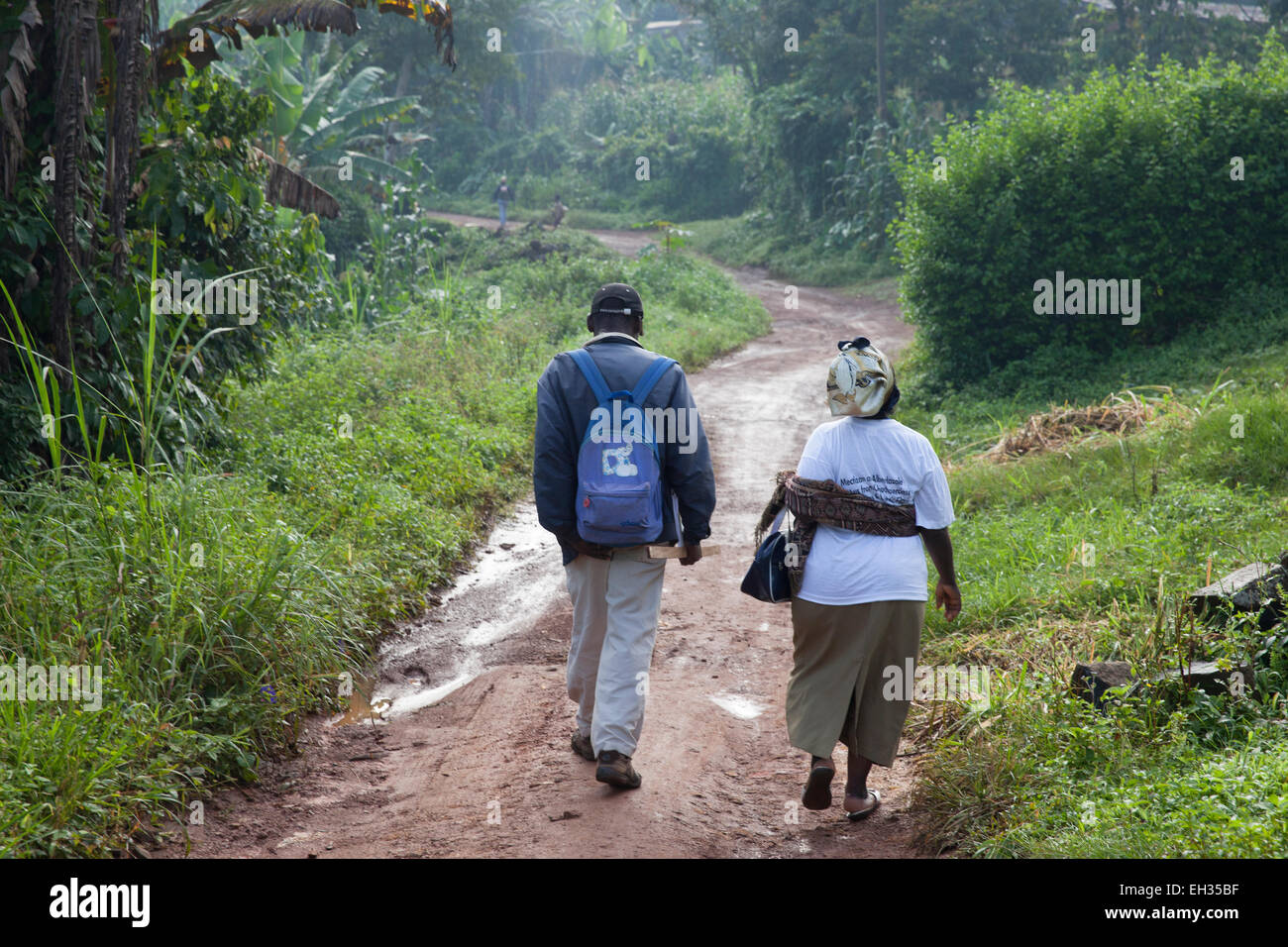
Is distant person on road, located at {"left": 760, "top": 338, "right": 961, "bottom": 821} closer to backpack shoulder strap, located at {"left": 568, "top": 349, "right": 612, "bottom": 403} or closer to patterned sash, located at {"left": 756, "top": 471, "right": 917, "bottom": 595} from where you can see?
patterned sash, located at {"left": 756, "top": 471, "right": 917, "bottom": 595}

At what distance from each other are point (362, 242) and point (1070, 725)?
73.0 ft

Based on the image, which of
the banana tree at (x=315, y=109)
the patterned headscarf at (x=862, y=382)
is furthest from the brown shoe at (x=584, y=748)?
the banana tree at (x=315, y=109)

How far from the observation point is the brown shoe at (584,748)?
4887mm

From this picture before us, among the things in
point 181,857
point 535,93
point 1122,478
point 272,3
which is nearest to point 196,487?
point 181,857

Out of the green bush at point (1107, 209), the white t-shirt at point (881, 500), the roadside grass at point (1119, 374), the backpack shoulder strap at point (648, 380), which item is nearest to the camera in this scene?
the white t-shirt at point (881, 500)

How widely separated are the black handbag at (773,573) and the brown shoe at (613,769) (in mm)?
900

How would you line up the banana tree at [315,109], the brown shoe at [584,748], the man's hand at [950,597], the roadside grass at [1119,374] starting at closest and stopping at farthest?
the man's hand at [950,597] < the brown shoe at [584,748] < the roadside grass at [1119,374] < the banana tree at [315,109]

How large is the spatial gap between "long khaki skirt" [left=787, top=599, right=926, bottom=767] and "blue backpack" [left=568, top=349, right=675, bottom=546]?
70cm

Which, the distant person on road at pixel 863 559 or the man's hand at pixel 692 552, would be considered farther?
the man's hand at pixel 692 552

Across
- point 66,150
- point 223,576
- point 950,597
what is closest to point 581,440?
point 950,597

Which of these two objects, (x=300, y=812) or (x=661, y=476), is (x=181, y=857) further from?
(x=661, y=476)

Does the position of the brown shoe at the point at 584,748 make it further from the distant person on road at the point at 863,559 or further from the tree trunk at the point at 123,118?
the tree trunk at the point at 123,118

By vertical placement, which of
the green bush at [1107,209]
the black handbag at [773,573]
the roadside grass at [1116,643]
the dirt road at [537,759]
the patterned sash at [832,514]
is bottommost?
the dirt road at [537,759]

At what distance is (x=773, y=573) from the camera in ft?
13.9
